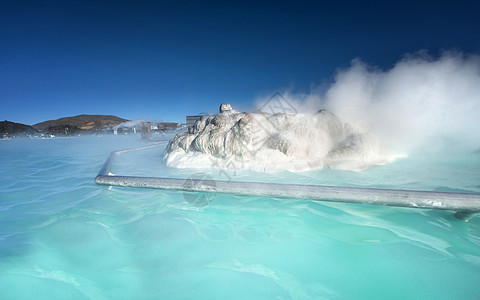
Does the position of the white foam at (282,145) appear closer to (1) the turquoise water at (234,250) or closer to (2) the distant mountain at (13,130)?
(1) the turquoise water at (234,250)

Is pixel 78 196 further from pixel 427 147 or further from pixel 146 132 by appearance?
pixel 146 132

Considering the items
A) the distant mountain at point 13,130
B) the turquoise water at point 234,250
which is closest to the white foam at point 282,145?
the turquoise water at point 234,250

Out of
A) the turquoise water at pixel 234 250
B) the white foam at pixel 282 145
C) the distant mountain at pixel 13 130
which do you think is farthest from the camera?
the distant mountain at pixel 13 130

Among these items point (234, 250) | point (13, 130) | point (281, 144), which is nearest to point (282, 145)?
point (281, 144)

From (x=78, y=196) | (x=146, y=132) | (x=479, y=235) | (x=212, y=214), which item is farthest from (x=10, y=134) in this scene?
(x=479, y=235)

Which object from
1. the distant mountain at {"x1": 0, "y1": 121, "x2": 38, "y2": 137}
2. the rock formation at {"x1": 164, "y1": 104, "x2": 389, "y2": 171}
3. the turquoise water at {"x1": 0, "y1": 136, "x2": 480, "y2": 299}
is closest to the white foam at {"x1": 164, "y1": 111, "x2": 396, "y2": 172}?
the rock formation at {"x1": 164, "y1": 104, "x2": 389, "y2": 171}

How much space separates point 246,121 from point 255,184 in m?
2.29

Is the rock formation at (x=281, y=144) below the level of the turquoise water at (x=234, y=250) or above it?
above

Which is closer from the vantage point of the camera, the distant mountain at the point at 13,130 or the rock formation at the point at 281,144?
the rock formation at the point at 281,144

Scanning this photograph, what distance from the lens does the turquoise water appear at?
4.08 feet

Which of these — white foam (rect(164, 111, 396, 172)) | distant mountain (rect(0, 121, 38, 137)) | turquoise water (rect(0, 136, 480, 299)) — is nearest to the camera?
turquoise water (rect(0, 136, 480, 299))

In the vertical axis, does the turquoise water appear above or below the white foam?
below

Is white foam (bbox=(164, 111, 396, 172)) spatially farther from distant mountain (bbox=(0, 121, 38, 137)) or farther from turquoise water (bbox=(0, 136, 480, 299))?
distant mountain (bbox=(0, 121, 38, 137))

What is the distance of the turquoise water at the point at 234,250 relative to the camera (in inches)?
48.9
